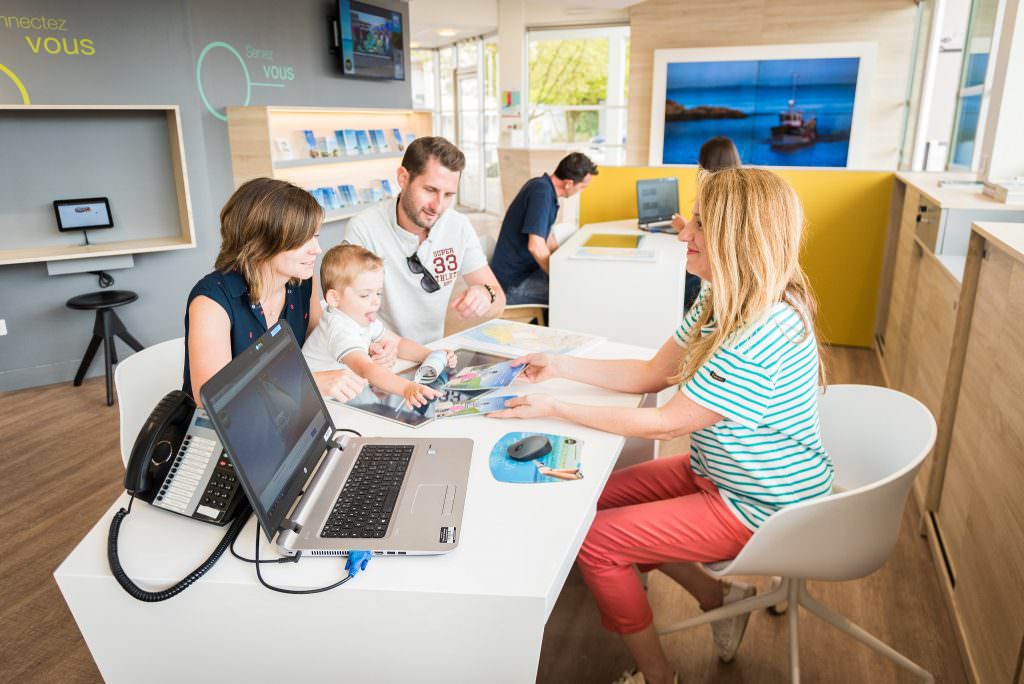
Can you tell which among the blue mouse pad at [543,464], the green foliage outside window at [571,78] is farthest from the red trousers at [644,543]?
the green foliage outside window at [571,78]

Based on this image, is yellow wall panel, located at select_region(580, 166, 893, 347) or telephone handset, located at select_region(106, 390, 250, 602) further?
yellow wall panel, located at select_region(580, 166, 893, 347)

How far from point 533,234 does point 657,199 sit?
122cm

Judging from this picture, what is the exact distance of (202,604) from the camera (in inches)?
44.8

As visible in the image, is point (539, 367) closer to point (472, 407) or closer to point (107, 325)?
point (472, 407)

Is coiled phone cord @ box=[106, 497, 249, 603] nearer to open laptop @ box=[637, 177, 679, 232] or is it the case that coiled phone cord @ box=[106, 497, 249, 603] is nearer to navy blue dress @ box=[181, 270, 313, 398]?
navy blue dress @ box=[181, 270, 313, 398]

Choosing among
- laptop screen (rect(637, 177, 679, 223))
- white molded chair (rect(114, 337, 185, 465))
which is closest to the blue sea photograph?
laptop screen (rect(637, 177, 679, 223))

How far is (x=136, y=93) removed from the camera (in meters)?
4.14

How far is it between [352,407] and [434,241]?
104cm

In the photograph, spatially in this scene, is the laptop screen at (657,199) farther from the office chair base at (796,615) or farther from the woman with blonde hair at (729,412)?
the office chair base at (796,615)

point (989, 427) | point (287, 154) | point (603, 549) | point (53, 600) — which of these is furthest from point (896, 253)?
point (53, 600)

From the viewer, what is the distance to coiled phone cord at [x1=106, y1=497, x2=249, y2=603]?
1.10m

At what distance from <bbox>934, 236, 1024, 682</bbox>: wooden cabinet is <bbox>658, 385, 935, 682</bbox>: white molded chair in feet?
0.74

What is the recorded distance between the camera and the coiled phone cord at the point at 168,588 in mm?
1098

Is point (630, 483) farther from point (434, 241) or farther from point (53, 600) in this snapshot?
point (53, 600)
